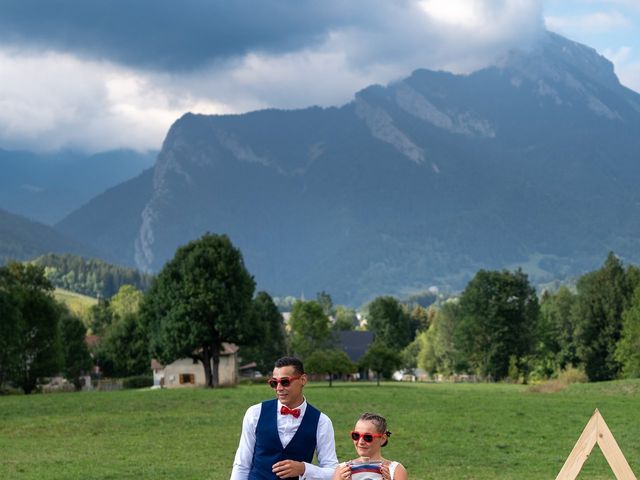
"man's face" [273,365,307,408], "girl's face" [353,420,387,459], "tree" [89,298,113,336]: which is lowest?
"girl's face" [353,420,387,459]

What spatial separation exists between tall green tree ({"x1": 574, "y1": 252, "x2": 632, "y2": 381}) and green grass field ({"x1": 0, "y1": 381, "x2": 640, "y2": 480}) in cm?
4330

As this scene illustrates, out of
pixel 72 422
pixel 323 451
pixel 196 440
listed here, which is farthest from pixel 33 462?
pixel 323 451

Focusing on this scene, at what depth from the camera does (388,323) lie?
589 feet

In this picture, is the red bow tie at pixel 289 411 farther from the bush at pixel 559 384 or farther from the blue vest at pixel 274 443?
the bush at pixel 559 384

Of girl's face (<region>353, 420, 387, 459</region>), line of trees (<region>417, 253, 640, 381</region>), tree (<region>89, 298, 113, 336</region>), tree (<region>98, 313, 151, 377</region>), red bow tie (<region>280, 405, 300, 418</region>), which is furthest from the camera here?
tree (<region>89, 298, 113, 336</region>)

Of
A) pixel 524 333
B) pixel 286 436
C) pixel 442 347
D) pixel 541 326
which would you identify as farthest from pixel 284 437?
Result: pixel 442 347

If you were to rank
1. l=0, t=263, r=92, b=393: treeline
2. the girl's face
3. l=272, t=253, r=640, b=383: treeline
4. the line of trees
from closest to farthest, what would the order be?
the girl's face < l=0, t=263, r=92, b=393: treeline < l=272, t=253, r=640, b=383: treeline < the line of trees

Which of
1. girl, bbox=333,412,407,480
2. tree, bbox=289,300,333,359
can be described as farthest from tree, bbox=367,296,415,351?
girl, bbox=333,412,407,480

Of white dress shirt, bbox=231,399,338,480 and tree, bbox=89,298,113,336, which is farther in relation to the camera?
tree, bbox=89,298,113,336

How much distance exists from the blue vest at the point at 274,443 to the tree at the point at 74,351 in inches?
3949

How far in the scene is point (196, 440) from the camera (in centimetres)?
3189

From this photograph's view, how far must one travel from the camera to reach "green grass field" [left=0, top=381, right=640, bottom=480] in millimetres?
24609

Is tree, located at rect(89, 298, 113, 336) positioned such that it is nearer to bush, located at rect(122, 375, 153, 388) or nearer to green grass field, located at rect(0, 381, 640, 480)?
bush, located at rect(122, 375, 153, 388)

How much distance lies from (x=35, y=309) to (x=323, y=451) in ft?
242
